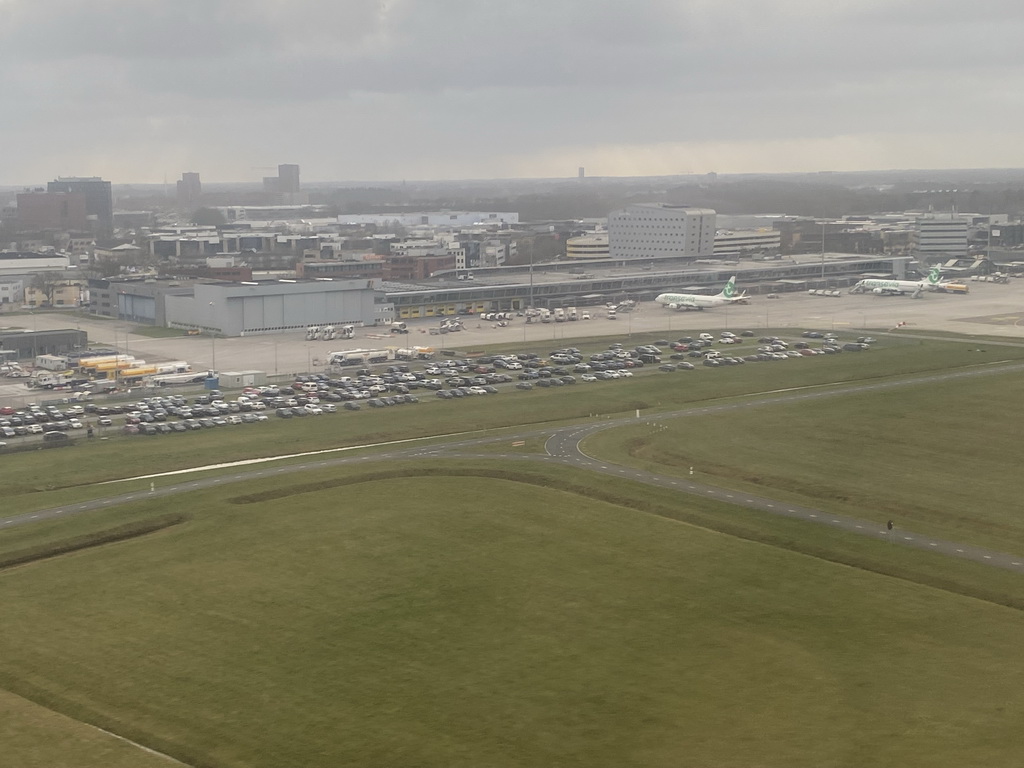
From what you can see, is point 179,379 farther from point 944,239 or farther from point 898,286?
point 944,239

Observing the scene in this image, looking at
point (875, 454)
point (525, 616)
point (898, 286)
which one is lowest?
point (525, 616)

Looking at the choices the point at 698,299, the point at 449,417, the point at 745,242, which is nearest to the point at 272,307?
the point at 698,299

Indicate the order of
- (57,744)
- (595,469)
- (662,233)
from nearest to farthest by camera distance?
1. (57,744)
2. (595,469)
3. (662,233)

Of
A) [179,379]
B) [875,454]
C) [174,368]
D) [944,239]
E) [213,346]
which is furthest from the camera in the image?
[944,239]

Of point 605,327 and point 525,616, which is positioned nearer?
point 525,616

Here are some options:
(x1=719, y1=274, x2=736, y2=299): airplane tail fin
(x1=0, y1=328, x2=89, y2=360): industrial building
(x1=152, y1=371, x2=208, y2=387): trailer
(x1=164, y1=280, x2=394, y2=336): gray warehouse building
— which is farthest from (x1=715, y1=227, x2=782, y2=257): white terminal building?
(x1=152, y1=371, x2=208, y2=387): trailer

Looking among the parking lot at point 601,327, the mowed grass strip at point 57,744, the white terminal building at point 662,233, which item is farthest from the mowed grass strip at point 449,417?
the white terminal building at point 662,233

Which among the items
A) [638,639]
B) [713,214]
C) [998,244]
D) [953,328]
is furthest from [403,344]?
[998,244]
